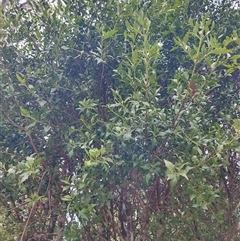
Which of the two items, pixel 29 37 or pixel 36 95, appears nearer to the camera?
pixel 36 95

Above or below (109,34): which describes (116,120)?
below

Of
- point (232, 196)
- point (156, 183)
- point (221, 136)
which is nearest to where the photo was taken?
point (221, 136)

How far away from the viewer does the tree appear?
1.48 meters

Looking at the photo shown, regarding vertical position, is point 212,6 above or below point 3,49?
below

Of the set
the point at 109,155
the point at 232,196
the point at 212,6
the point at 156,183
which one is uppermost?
the point at 212,6

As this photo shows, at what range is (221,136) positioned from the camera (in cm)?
146

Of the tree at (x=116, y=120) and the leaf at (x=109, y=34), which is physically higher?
the leaf at (x=109, y=34)

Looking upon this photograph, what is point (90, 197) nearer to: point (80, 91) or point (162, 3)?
point (80, 91)

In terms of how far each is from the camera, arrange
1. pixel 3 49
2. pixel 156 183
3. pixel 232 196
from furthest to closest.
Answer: pixel 232 196 → pixel 3 49 → pixel 156 183

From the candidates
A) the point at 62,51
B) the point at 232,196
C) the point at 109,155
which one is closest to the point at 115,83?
the point at 62,51

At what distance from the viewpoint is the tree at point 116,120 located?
1484 millimetres

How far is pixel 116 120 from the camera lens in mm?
1581

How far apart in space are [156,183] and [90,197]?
1.35 ft

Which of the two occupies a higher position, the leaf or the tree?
the leaf
